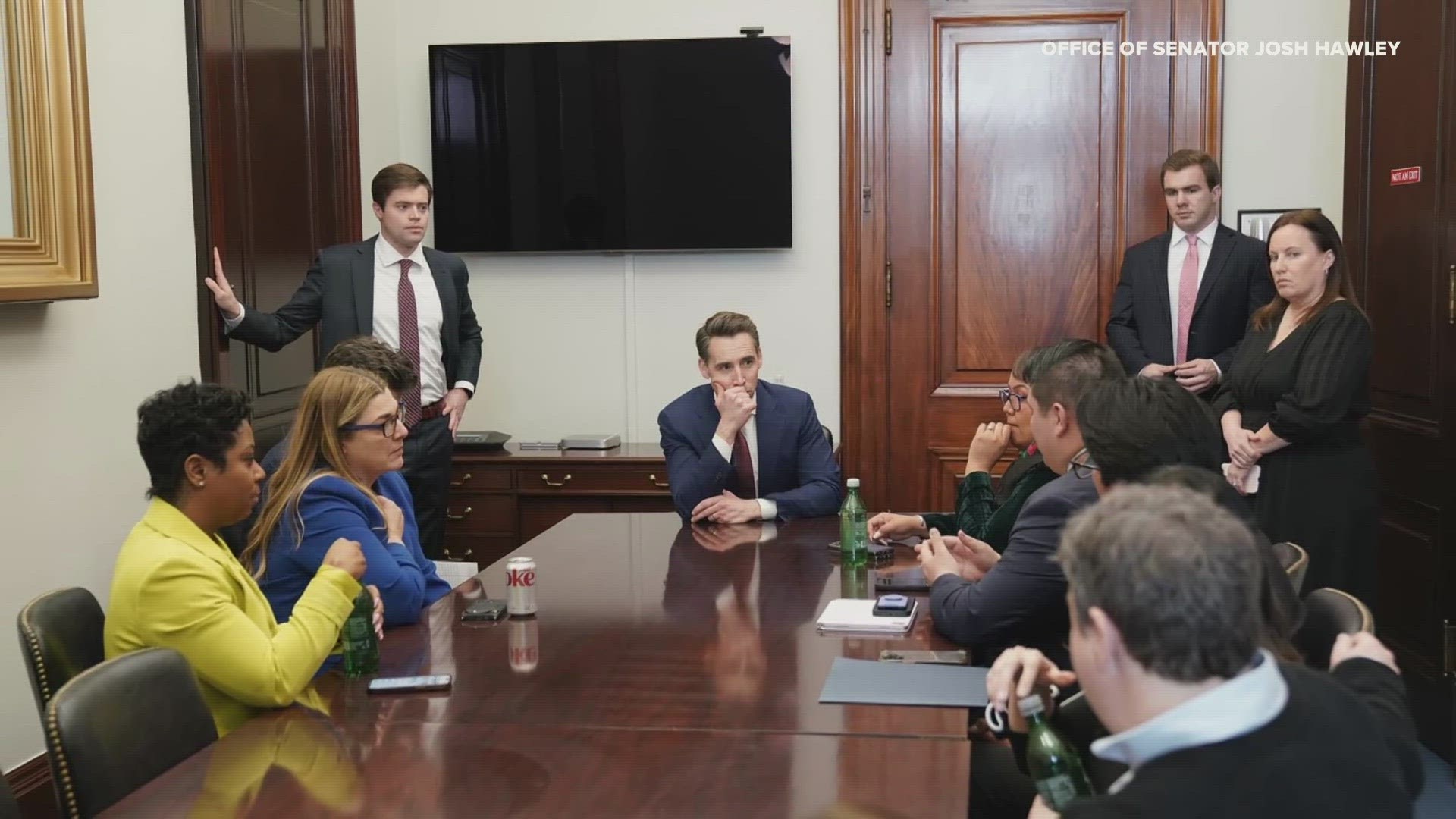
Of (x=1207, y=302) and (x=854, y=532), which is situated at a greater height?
(x=1207, y=302)

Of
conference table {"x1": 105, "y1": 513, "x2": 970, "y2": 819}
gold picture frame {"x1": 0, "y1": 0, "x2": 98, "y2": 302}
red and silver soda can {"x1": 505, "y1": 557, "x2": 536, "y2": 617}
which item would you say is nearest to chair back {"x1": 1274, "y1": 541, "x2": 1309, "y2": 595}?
conference table {"x1": 105, "y1": 513, "x2": 970, "y2": 819}

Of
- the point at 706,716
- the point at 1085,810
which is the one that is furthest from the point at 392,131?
the point at 1085,810

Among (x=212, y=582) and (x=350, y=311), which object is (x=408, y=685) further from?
(x=350, y=311)

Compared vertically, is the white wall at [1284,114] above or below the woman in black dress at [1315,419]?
above

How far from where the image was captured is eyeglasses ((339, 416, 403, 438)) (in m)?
2.99

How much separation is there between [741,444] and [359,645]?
187cm

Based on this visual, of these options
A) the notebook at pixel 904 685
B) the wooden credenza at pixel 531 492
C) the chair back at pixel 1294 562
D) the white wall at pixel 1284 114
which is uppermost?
the white wall at pixel 1284 114

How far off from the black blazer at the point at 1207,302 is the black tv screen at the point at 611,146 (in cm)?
141

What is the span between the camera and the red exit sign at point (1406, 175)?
4488mm

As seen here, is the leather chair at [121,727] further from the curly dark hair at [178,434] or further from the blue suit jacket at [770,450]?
the blue suit jacket at [770,450]

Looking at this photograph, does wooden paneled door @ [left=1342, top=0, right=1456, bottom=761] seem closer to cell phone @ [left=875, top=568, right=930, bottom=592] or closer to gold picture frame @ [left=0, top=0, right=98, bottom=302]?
cell phone @ [left=875, top=568, right=930, bottom=592]

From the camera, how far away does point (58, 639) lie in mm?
2408

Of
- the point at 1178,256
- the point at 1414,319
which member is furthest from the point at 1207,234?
the point at 1414,319

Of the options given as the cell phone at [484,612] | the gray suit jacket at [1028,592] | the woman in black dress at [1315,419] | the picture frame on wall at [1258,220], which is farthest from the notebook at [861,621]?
the picture frame on wall at [1258,220]
